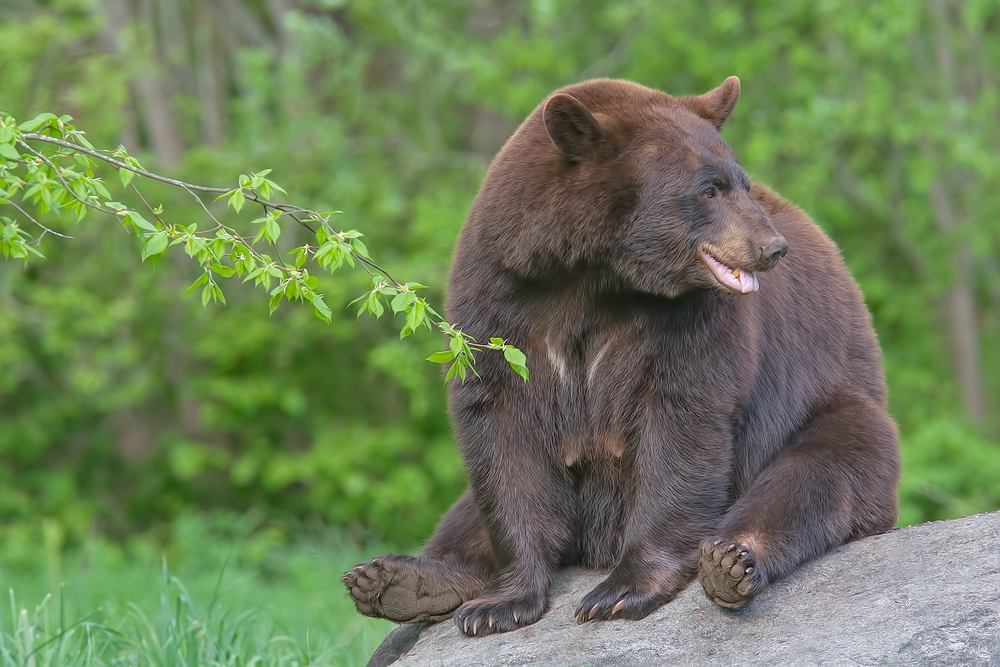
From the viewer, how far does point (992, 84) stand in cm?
1025

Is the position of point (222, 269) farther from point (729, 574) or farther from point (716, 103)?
point (716, 103)

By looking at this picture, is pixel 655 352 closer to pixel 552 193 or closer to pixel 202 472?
pixel 552 193

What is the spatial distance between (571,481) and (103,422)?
25.3 feet

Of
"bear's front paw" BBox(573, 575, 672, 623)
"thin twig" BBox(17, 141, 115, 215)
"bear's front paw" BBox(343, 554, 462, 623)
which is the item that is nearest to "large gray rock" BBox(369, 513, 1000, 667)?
"bear's front paw" BBox(573, 575, 672, 623)

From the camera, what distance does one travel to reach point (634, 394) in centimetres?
346

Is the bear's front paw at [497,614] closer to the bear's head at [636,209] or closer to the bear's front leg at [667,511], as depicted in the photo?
the bear's front leg at [667,511]

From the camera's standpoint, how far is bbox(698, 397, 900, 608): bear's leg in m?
3.20

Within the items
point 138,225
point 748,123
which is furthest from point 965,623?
point 748,123

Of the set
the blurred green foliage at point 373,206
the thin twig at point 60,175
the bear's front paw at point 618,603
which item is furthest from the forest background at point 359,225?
the thin twig at point 60,175

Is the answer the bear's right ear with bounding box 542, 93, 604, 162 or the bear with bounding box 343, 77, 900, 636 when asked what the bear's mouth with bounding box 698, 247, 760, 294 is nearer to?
the bear with bounding box 343, 77, 900, 636

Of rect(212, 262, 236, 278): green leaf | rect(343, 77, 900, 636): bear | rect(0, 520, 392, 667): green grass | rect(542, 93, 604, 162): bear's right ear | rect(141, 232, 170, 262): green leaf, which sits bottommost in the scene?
rect(0, 520, 392, 667): green grass

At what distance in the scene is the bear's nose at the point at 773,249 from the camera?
A: 3.27 metres

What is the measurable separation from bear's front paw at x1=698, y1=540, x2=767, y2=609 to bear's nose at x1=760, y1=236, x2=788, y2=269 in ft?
2.69

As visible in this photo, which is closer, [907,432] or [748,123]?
[748,123]
